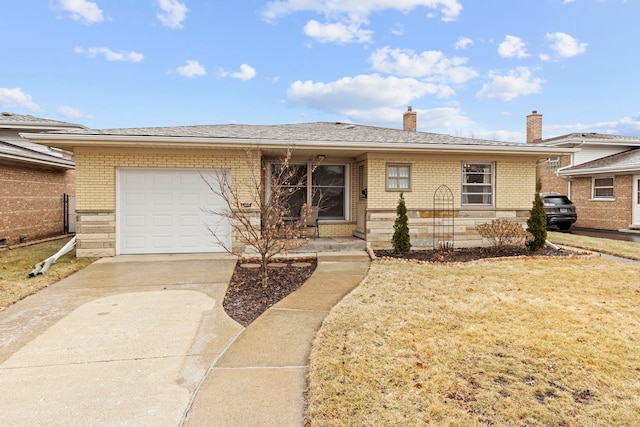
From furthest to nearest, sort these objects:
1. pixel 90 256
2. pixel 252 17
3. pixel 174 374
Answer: pixel 252 17, pixel 90 256, pixel 174 374

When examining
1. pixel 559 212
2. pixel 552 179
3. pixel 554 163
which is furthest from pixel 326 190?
pixel 554 163

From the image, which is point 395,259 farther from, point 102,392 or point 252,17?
point 252,17

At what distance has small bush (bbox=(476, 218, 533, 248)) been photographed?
30.8ft

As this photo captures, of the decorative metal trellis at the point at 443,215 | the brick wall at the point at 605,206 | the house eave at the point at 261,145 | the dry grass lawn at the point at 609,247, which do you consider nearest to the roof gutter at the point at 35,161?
the house eave at the point at 261,145

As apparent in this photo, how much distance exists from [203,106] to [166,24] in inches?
284

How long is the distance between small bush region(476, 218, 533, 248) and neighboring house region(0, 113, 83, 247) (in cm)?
1150

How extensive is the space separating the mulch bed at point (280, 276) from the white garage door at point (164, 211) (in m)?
1.79

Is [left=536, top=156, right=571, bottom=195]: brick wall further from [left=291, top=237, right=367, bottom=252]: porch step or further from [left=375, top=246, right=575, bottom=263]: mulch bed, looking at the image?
[left=291, top=237, right=367, bottom=252]: porch step

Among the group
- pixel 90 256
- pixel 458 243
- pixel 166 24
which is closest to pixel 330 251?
pixel 458 243

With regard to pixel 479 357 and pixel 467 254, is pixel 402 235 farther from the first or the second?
pixel 479 357

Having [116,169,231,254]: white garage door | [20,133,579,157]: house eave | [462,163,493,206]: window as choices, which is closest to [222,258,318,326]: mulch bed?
[116,169,231,254]: white garage door

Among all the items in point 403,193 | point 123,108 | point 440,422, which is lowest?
point 440,422

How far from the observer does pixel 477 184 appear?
1067cm

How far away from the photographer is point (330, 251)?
9414mm
